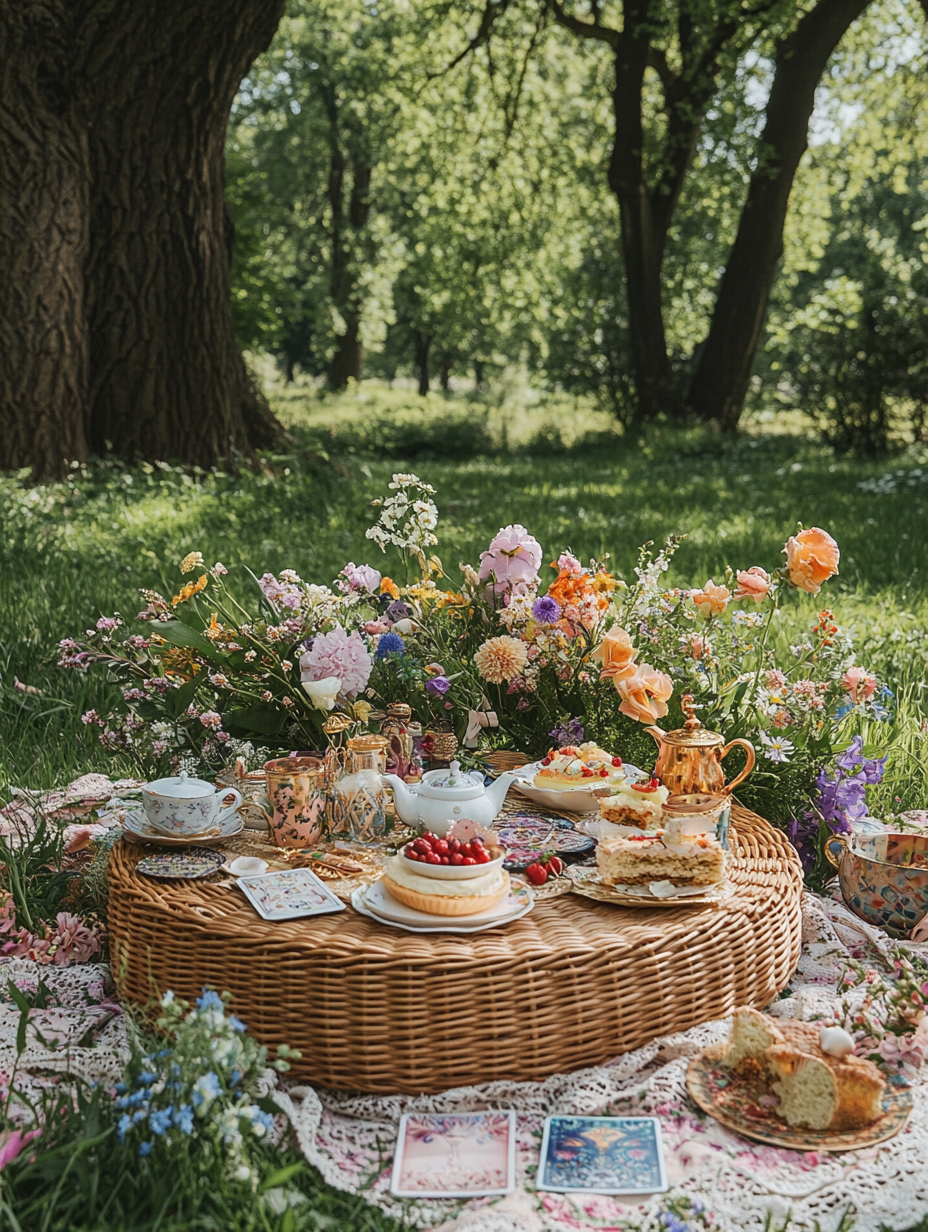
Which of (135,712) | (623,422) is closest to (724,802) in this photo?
(135,712)

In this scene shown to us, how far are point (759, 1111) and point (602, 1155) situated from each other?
0.34 metres

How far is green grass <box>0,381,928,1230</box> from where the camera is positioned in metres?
4.57

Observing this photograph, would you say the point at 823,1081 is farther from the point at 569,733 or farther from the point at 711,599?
the point at 569,733

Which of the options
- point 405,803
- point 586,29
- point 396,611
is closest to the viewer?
point 405,803

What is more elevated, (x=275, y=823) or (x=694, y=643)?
(x=694, y=643)

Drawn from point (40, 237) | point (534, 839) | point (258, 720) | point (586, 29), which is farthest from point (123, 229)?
point (586, 29)

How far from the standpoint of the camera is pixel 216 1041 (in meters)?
2.02

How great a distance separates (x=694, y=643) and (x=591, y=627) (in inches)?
14.5

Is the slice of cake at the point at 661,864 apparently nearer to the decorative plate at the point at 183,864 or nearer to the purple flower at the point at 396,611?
the decorative plate at the point at 183,864

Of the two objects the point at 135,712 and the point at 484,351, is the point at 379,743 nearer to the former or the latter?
the point at 135,712

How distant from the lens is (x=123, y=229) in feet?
27.4

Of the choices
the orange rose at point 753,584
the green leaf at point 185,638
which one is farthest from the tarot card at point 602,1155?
the green leaf at point 185,638

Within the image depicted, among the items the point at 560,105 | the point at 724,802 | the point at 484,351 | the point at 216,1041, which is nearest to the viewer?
the point at 216,1041

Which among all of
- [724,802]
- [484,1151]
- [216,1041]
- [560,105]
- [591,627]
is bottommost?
[484,1151]
